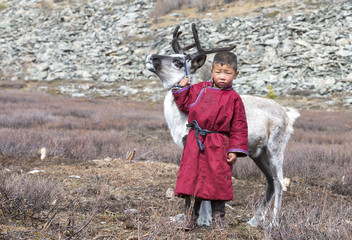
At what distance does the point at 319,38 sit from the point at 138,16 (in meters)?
19.3

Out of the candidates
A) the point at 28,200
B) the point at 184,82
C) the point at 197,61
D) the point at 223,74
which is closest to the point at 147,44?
the point at 197,61

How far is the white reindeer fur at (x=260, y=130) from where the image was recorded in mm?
3643

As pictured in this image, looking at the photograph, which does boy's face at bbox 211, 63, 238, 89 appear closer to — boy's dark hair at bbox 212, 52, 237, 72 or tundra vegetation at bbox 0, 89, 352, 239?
boy's dark hair at bbox 212, 52, 237, 72

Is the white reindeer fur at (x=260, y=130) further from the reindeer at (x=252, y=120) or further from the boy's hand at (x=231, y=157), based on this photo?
the boy's hand at (x=231, y=157)

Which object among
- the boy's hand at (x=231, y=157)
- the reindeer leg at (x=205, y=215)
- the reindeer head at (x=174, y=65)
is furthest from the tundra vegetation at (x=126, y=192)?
the reindeer head at (x=174, y=65)

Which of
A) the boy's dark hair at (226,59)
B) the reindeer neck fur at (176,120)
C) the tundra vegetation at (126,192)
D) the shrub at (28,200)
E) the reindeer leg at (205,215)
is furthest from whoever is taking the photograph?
the reindeer neck fur at (176,120)

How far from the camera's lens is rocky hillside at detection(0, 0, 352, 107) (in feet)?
94.7

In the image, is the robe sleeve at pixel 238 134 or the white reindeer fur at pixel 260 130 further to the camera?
the white reindeer fur at pixel 260 130

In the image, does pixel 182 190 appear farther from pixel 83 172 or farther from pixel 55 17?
pixel 55 17

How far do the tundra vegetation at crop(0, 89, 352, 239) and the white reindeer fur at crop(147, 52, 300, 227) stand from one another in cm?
29

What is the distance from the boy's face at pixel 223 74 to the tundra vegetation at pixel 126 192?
1038 mm

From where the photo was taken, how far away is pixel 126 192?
15.2ft

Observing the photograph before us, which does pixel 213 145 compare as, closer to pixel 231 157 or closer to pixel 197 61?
pixel 231 157

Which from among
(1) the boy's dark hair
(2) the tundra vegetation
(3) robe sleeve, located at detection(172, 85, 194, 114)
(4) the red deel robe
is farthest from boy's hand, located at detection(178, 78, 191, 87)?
(2) the tundra vegetation
